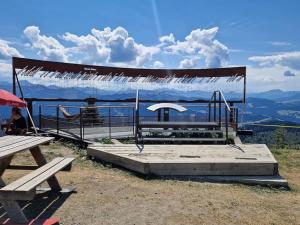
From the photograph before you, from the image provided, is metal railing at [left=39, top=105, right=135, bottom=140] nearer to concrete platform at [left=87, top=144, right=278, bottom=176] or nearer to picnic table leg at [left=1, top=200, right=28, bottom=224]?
concrete platform at [left=87, top=144, right=278, bottom=176]

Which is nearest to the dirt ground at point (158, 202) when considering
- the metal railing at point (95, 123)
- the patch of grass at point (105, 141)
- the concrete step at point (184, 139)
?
the concrete step at point (184, 139)

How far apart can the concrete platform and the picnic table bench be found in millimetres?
1806

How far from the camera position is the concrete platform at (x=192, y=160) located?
288 inches

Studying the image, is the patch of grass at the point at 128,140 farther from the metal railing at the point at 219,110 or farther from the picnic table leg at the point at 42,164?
the picnic table leg at the point at 42,164

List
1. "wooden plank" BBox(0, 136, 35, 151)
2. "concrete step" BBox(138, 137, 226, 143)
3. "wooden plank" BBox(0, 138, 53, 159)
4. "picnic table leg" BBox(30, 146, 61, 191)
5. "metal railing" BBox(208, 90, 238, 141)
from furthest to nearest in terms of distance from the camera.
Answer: "metal railing" BBox(208, 90, 238, 141) → "concrete step" BBox(138, 137, 226, 143) → "picnic table leg" BBox(30, 146, 61, 191) → "wooden plank" BBox(0, 136, 35, 151) → "wooden plank" BBox(0, 138, 53, 159)

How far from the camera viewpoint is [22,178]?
4680mm

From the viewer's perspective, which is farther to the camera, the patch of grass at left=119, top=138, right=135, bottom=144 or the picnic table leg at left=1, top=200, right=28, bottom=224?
the patch of grass at left=119, top=138, right=135, bottom=144

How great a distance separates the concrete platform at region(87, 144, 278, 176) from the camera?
A: 24.0 feet

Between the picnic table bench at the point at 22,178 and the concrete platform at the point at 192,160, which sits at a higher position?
the picnic table bench at the point at 22,178

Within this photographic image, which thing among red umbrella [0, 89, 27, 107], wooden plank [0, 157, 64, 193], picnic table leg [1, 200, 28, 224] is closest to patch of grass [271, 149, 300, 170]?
wooden plank [0, 157, 64, 193]

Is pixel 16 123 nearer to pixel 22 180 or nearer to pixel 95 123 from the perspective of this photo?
pixel 95 123

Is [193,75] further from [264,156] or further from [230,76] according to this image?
[264,156]

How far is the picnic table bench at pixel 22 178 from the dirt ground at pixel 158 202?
0.51m

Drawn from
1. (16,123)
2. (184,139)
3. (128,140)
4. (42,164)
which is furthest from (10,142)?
(128,140)
